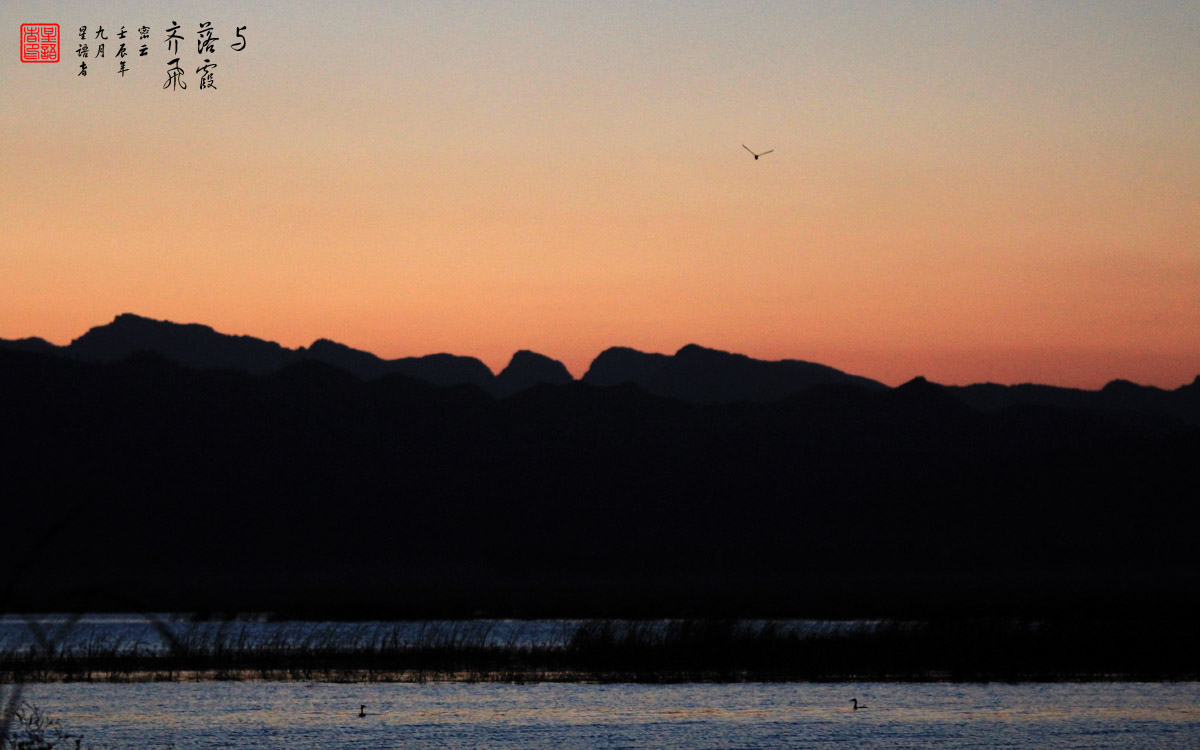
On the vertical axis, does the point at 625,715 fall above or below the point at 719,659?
below

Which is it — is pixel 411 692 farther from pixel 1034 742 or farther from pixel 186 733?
pixel 1034 742

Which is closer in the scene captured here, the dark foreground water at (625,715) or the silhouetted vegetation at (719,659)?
the dark foreground water at (625,715)

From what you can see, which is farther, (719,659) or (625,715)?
(719,659)

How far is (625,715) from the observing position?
4356cm

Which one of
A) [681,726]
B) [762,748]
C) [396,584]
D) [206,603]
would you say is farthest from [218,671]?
[396,584]

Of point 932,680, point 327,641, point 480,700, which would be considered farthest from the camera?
point 327,641

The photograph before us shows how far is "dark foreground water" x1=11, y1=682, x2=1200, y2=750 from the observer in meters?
38.7

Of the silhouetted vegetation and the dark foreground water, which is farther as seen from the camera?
the silhouetted vegetation

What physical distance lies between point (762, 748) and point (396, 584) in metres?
152

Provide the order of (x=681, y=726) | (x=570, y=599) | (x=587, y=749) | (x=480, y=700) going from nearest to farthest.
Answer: (x=587, y=749)
(x=681, y=726)
(x=480, y=700)
(x=570, y=599)

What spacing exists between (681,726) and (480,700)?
8.47m

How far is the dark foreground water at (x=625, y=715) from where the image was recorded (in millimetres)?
38688

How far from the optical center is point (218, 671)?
53.0 meters

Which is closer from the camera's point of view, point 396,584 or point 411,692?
point 411,692
